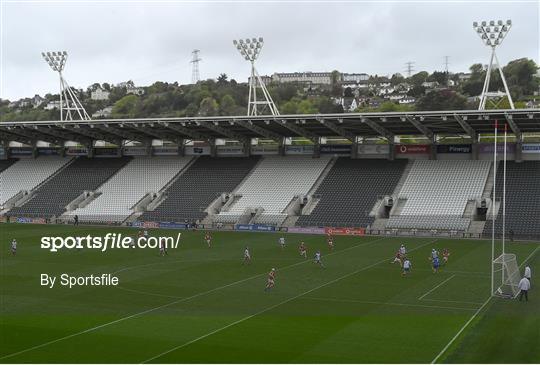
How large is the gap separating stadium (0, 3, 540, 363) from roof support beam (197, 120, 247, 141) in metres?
0.26

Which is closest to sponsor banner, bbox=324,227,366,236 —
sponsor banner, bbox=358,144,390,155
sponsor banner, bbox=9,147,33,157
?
sponsor banner, bbox=358,144,390,155

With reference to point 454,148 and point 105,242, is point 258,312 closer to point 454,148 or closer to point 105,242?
point 105,242

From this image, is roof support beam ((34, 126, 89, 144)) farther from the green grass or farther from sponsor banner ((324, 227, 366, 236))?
sponsor banner ((324, 227, 366, 236))

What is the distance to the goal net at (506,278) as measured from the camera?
103ft

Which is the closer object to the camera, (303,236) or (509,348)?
(509,348)

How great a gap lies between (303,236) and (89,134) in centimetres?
3617

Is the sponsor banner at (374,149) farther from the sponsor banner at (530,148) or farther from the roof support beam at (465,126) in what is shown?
the sponsor banner at (530,148)

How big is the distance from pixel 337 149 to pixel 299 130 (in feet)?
21.4

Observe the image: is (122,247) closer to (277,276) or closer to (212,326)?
(277,276)

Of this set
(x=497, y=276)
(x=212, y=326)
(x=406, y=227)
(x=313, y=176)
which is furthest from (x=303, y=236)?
(x=212, y=326)

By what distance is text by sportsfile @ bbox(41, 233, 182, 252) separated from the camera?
51.2 metres

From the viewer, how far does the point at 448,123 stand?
211ft

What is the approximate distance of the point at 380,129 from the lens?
68188 mm

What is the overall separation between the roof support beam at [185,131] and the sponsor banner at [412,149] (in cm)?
2318
